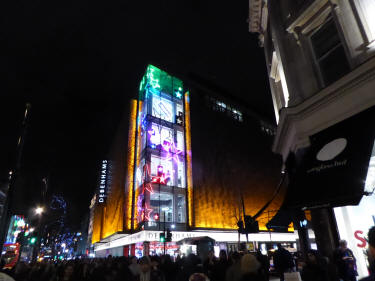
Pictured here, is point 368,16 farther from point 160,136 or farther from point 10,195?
point 160,136

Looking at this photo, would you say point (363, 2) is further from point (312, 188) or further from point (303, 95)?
point (312, 188)

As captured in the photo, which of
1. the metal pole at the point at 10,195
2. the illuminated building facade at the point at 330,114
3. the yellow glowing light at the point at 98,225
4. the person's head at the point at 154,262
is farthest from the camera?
the yellow glowing light at the point at 98,225

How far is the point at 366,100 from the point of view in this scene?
19.6ft

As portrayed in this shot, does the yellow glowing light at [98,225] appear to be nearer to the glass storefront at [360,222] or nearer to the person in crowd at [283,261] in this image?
the person in crowd at [283,261]

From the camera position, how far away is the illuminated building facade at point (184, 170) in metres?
31.0

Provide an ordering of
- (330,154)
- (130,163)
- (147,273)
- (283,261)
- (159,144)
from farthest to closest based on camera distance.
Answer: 1. (130,163)
2. (159,144)
3. (283,261)
4. (147,273)
5. (330,154)

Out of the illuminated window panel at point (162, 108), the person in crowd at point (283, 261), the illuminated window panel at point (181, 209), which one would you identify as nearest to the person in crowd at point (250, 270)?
the person in crowd at point (283, 261)

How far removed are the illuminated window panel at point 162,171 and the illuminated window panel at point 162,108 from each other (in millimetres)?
6170

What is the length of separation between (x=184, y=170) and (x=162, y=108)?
Result: 9.17m

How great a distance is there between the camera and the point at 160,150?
107ft

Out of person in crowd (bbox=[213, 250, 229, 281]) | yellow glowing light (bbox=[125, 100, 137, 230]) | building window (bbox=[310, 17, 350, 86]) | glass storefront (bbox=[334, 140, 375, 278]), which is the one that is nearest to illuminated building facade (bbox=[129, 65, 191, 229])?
yellow glowing light (bbox=[125, 100, 137, 230])

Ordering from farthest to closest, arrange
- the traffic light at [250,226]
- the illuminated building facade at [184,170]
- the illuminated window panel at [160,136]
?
the illuminated window panel at [160,136]
the illuminated building facade at [184,170]
the traffic light at [250,226]

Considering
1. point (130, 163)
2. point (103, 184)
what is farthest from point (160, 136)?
point (103, 184)

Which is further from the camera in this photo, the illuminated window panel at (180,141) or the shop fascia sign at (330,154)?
the illuminated window panel at (180,141)
